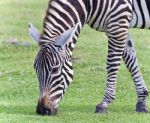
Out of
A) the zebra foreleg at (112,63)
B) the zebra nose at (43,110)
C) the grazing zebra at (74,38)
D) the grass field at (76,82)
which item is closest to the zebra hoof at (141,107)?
the grazing zebra at (74,38)

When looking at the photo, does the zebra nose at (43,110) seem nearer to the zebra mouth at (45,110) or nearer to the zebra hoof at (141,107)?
the zebra mouth at (45,110)

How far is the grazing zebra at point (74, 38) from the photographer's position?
35.6 feet

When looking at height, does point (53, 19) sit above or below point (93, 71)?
above

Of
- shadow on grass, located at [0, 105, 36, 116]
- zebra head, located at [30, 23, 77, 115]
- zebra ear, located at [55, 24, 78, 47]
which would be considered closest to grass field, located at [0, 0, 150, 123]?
shadow on grass, located at [0, 105, 36, 116]

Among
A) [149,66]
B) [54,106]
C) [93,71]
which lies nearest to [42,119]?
[54,106]

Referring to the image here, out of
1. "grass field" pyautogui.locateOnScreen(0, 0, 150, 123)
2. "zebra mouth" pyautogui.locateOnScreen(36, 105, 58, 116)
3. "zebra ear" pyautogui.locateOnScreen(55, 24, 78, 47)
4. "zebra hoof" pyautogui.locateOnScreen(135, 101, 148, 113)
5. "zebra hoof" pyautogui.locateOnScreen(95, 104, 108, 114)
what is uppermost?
"zebra ear" pyautogui.locateOnScreen(55, 24, 78, 47)

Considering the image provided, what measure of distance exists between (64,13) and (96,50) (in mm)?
11679

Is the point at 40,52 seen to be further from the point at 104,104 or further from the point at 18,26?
the point at 18,26

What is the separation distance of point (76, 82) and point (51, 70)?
6632 millimetres

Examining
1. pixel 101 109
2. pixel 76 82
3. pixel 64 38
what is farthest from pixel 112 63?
pixel 76 82

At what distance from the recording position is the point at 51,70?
35.7 feet

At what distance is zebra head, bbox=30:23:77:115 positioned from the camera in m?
10.8

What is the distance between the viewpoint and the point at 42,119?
35.3ft

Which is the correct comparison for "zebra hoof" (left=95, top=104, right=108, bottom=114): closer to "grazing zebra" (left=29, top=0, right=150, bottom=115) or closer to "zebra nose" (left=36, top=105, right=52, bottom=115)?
"grazing zebra" (left=29, top=0, right=150, bottom=115)
